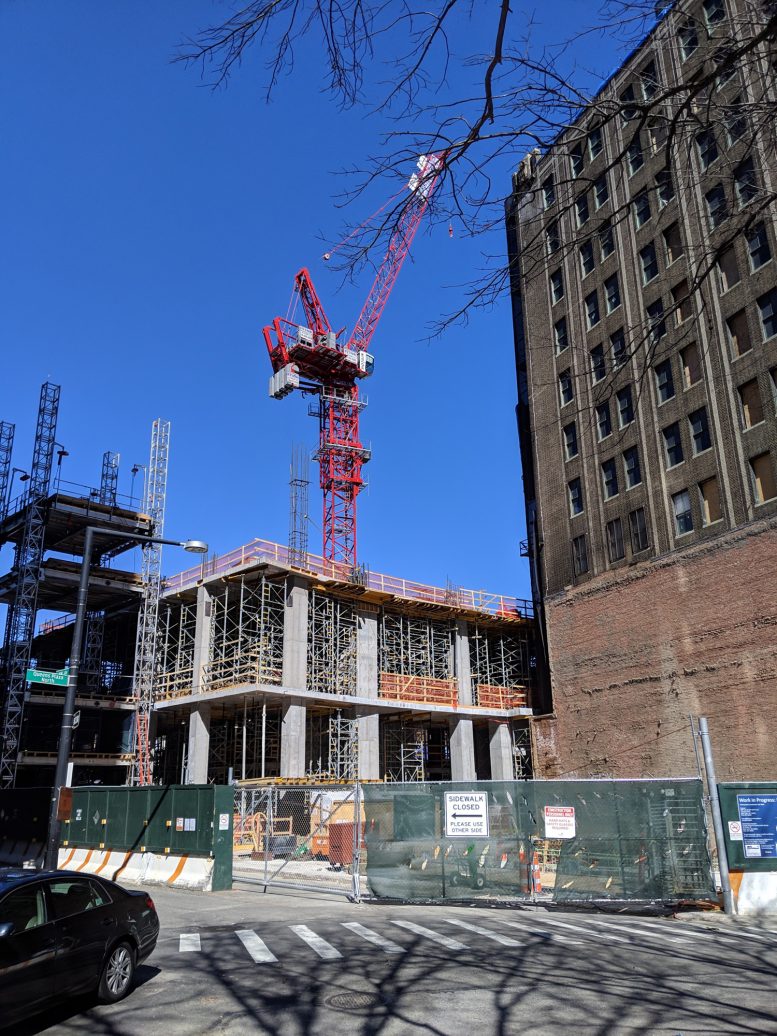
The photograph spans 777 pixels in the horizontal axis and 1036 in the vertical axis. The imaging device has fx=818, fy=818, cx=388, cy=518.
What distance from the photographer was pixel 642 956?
35.4 feet

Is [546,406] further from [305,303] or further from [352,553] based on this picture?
[305,303]

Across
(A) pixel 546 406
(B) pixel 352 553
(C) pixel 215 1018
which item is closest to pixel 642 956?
(C) pixel 215 1018

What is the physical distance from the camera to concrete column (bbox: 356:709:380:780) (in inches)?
1638

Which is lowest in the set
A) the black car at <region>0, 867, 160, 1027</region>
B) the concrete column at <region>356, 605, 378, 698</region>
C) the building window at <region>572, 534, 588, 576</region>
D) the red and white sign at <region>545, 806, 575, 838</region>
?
the black car at <region>0, 867, 160, 1027</region>

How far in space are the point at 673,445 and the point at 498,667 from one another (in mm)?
23729

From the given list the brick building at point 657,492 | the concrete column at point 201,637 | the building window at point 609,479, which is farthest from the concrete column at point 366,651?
the building window at point 609,479

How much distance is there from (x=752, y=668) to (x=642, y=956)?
20980 millimetres

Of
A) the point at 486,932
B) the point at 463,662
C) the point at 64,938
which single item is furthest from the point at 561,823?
the point at 463,662

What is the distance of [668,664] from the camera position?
32594 millimetres

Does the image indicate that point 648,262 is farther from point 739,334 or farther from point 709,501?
point 709,501

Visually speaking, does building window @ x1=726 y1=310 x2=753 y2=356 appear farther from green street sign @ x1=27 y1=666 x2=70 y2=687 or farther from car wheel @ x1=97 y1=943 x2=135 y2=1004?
car wheel @ x1=97 y1=943 x2=135 y2=1004

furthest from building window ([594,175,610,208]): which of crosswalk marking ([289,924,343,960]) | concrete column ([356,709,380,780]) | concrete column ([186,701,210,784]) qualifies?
crosswalk marking ([289,924,343,960])

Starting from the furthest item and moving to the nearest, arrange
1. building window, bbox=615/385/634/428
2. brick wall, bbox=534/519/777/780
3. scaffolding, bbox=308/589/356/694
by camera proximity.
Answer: scaffolding, bbox=308/589/356/694, building window, bbox=615/385/634/428, brick wall, bbox=534/519/777/780

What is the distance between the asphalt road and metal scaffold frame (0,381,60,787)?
3107cm
